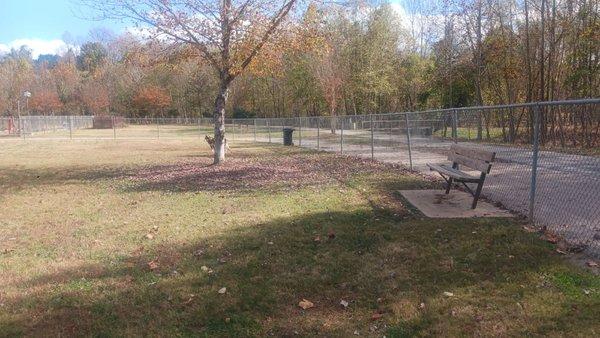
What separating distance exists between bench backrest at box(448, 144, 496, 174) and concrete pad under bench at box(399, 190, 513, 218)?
→ 0.62 m

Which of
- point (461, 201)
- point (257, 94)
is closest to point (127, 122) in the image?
point (257, 94)

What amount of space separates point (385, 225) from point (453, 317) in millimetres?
2844

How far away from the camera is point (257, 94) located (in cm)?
7644

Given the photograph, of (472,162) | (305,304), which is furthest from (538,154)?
(305,304)

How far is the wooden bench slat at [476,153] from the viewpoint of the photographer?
692 cm

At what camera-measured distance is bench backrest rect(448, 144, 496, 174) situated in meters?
6.98

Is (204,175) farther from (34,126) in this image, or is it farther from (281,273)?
(34,126)

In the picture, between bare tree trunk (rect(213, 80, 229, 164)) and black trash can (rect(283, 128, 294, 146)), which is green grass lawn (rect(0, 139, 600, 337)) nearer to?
bare tree trunk (rect(213, 80, 229, 164))

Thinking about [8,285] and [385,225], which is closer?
[8,285]

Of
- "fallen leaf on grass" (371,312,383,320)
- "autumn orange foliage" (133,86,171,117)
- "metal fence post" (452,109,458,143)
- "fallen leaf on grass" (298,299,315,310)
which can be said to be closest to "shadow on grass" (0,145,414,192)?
"metal fence post" (452,109,458,143)

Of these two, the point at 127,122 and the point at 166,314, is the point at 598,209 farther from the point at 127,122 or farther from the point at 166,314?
the point at 127,122

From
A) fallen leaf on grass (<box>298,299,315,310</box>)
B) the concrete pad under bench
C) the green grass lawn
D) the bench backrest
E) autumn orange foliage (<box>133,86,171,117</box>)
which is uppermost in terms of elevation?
autumn orange foliage (<box>133,86,171,117</box>)

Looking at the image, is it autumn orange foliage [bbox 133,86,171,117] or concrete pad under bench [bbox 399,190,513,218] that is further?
autumn orange foliage [bbox 133,86,171,117]

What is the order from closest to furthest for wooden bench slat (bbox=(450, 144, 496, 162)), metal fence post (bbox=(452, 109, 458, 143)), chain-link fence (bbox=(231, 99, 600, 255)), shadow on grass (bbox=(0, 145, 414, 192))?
chain-link fence (bbox=(231, 99, 600, 255)), wooden bench slat (bbox=(450, 144, 496, 162)), metal fence post (bbox=(452, 109, 458, 143)), shadow on grass (bbox=(0, 145, 414, 192))
